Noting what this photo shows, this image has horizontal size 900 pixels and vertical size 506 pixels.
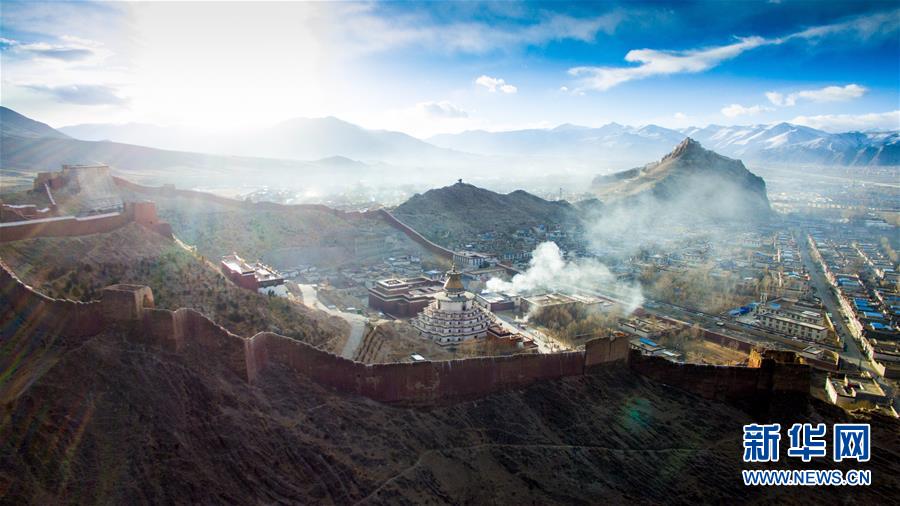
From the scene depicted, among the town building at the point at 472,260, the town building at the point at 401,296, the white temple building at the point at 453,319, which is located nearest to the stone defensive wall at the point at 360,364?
the white temple building at the point at 453,319

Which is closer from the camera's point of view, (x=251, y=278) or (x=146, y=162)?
(x=251, y=278)

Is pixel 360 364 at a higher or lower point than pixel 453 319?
higher

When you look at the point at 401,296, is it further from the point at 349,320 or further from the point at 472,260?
the point at 472,260

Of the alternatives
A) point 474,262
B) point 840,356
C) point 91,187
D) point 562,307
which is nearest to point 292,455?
point 91,187

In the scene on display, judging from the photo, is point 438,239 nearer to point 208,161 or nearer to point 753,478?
point 753,478

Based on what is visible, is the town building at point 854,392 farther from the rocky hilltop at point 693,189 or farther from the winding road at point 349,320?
the rocky hilltop at point 693,189

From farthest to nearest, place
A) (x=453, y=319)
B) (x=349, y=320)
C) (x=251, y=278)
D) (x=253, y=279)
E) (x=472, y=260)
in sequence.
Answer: (x=472, y=260) → (x=349, y=320) → (x=453, y=319) → (x=253, y=279) → (x=251, y=278)

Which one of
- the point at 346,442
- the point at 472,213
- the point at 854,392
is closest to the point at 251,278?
the point at 346,442
